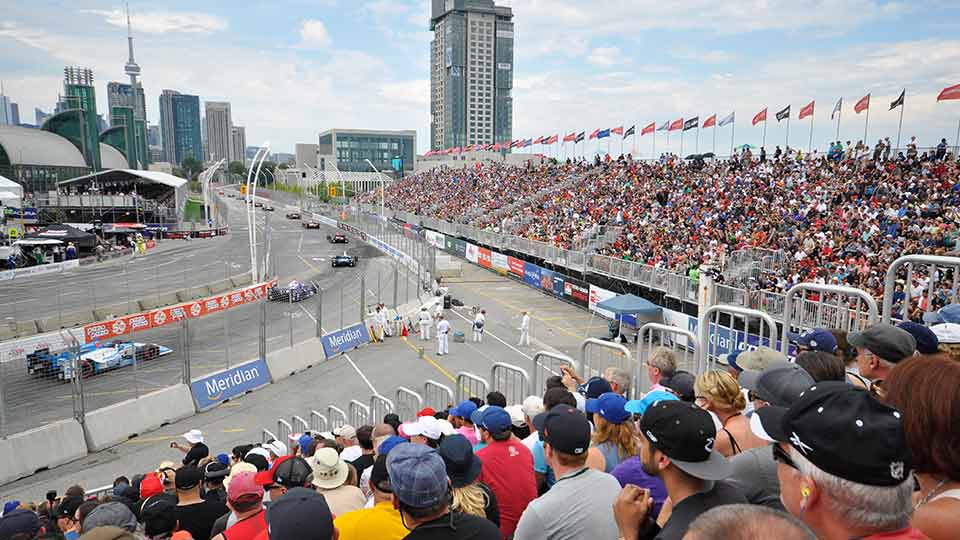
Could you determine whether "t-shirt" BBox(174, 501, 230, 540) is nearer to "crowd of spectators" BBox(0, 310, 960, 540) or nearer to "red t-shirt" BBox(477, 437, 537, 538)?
"crowd of spectators" BBox(0, 310, 960, 540)

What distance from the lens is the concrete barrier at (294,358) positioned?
18391mm

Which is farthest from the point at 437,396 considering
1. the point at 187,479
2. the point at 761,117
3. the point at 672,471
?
the point at 761,117

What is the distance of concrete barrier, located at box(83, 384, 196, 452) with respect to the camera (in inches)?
525

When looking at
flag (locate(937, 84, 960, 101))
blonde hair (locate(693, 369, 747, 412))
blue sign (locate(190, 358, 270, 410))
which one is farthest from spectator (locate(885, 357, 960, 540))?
flag (locate(937, 84, 960, 101))

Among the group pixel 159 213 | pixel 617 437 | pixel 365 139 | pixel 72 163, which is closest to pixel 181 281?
pixel 617 437

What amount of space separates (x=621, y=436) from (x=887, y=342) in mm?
2173

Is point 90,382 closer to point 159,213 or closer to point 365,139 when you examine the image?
point 159,213

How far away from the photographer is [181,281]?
118 ft

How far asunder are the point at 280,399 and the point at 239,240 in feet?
178

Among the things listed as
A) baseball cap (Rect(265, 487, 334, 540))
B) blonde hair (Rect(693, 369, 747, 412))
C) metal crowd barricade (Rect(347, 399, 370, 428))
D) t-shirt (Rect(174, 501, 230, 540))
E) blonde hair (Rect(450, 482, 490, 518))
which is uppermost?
blonde hair (Rect(693, 369, 747, 412))

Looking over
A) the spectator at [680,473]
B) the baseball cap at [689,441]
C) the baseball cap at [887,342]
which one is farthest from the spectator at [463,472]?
the baseball cap at [887,342]

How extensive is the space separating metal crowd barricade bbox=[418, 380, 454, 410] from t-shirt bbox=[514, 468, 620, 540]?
603cm

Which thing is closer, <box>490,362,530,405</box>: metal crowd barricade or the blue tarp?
<box>490,362,530,405</box>: metal crowd barricade

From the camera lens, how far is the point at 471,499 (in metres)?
3.65
